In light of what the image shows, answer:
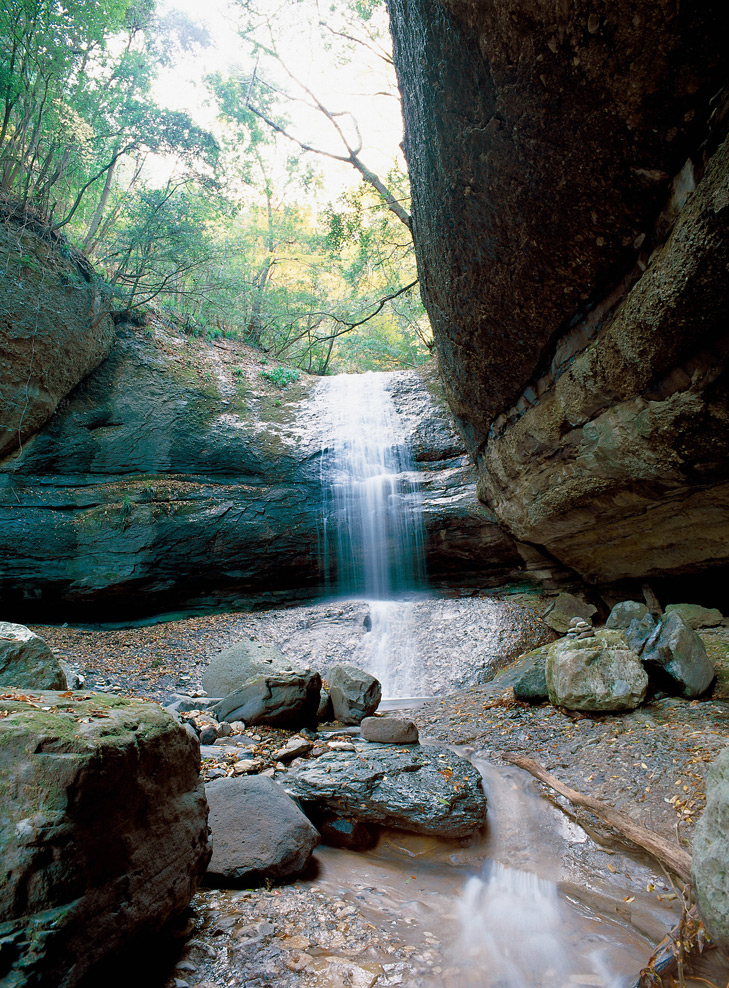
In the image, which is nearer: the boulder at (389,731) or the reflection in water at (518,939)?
the reflection in water at (518,939)

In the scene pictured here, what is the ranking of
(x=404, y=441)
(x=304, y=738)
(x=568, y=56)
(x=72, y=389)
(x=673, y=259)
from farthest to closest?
(x=404, y=441), (x=72, y=389), (x=304, y=738), (x=673, y=259), (x=568, y=56)

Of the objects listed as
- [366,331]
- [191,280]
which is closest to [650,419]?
Result: [191,280]

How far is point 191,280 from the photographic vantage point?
47.8ft

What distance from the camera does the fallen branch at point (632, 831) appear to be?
276 centimetres

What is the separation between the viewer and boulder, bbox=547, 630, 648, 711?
187 inches

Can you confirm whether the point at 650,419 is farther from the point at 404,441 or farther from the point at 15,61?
the point at 15,61

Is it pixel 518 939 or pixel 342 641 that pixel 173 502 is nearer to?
pixel 342 641

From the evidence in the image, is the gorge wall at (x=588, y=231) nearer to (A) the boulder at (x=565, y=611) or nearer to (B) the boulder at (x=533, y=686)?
(A) the boulder at (x=565, y=611)

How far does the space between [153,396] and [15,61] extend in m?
5.94

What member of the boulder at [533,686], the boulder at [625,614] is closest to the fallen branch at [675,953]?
the boulder at [533,686]

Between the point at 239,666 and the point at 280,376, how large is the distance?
329 inches

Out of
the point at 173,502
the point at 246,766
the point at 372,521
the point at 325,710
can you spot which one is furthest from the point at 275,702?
the point at 173,502

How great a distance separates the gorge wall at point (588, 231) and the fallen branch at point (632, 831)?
10.6 feet

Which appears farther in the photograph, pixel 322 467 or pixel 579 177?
pixel 322 467
